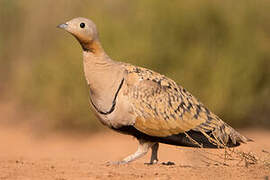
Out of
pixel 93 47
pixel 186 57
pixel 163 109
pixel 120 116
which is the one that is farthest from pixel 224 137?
pixel 186 57

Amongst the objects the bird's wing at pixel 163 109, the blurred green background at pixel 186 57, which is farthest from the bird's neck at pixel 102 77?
the blurred green background at pixel 186 57

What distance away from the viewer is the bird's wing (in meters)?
6.45

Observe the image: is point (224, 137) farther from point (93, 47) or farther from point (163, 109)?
point (93, 47)

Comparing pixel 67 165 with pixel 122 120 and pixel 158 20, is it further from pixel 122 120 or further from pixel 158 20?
pixel 158 20

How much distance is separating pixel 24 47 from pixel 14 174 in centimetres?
1540

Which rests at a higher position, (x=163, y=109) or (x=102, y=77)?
(x=102, y=77)

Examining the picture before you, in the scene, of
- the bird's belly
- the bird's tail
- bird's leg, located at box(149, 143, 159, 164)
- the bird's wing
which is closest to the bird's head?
the bird's wing

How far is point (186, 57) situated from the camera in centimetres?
1500

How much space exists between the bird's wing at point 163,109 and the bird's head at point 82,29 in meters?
0.53

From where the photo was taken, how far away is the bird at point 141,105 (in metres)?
6.38

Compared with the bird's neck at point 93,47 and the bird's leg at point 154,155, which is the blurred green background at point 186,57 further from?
the bird's neck at point 93,47

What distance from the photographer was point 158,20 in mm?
15156

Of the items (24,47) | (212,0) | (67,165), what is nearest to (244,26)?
(212,0)

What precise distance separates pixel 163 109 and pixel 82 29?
1.19m
